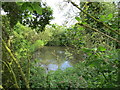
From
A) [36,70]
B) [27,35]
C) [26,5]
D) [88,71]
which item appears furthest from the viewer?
[27,35]

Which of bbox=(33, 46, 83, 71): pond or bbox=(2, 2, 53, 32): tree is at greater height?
bbox=(2, 2, 53, 32): tree

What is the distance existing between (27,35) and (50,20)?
4.49 feet

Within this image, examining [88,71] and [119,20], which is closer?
[119,20]

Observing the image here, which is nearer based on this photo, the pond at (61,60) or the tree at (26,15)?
the tree at (26,15)

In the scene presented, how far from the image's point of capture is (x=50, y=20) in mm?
1415

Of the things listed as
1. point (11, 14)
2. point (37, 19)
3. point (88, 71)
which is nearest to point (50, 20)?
point (37, 19)

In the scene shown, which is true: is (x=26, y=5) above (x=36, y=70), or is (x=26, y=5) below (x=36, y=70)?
above

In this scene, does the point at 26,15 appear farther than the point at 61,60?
No

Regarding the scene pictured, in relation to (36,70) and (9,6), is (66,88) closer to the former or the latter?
(36,70)

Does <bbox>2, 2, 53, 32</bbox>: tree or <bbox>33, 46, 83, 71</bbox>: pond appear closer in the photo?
<bbox>2, 2, 53, 32</bbox>: tree

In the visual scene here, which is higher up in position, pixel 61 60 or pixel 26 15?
pixel 26 15

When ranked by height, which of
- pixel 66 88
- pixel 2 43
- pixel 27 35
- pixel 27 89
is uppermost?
pixel 27 35

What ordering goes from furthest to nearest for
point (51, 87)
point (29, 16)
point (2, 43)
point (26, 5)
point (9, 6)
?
1. point (51, 87)
2. point (29, 16)
3. point (9, 6)
4. point (2, 43)
5. point (26, 5)

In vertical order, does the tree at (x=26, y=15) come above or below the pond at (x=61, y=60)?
above
